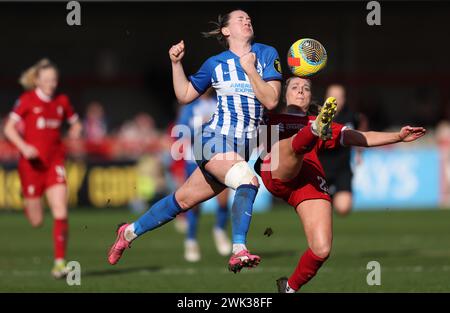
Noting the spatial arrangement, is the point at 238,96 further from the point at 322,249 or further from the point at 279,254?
the point at 279,254

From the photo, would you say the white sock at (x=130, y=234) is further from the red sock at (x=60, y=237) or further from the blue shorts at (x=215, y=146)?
the red sock at (x=60, y=237)

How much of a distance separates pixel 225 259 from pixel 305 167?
473 centimetres

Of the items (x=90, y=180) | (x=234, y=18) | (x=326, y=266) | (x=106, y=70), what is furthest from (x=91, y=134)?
(x=234, y=18)

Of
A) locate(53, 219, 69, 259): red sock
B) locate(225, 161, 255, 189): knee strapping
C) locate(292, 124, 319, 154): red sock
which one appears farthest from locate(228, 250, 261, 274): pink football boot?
locate(53, 219, 69, 259): red sock

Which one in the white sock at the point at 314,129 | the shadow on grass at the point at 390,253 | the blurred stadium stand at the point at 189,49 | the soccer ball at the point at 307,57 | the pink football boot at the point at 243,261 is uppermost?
the blurred stadium stand at the point at 189,49

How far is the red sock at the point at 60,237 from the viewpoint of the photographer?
11.6 meters

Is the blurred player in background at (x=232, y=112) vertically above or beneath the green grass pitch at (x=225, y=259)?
above

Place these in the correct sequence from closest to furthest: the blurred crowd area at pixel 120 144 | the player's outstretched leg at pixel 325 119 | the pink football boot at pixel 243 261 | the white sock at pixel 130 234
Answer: the player's outstretched leg at pixel 325 119 → the pink football boot at pixel 243 261 → the white sock at pixel 130 234 → the blurred crowd area at pixel 120 144

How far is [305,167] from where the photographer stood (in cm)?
912

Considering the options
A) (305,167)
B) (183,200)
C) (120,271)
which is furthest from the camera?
(120,271)

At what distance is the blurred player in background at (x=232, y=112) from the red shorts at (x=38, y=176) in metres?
2.94

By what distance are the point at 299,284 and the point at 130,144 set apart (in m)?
15.8

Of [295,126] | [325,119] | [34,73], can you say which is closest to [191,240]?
[34,73]

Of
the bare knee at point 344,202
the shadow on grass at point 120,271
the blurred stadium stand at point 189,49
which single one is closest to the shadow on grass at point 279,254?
the bare knee at point 344,202
